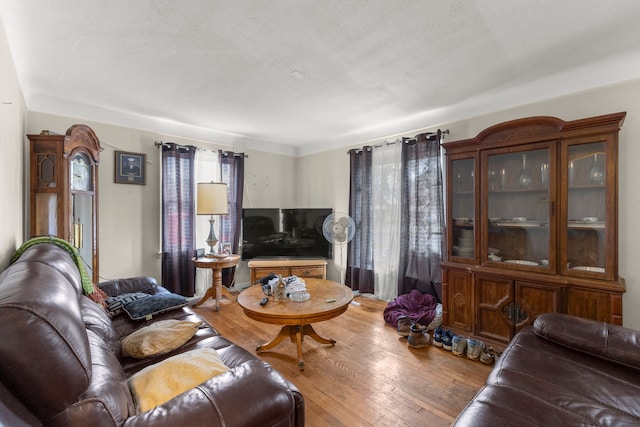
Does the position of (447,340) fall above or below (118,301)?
below

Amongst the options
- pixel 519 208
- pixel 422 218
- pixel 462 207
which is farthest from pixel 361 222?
pixel 519 208

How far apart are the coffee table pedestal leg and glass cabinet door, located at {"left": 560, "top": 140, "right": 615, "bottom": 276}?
6.46 ft

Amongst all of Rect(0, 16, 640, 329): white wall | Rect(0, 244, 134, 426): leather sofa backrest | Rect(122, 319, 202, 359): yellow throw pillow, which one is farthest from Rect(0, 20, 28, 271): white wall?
Rect(0, 244, 134, 426): leather sofa backrest

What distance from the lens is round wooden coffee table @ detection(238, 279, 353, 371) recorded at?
2.07m

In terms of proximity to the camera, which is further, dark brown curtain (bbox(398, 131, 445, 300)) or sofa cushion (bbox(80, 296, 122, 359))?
dark brown curtain (bbox(398, 131, 445, 300))

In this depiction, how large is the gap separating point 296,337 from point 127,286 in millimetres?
1514

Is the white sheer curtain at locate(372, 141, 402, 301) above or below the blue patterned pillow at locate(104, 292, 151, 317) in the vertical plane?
above

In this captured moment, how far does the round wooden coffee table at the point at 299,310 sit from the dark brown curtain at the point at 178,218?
141 cm

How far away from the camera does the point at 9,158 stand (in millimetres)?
1785

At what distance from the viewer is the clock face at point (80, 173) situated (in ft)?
8.47

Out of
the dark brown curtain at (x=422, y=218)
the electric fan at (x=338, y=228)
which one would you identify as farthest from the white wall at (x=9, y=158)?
→ the dark brown curtain at (x=422, y=218)

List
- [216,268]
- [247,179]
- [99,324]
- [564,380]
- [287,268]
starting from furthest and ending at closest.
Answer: [247,179]
[287,268]
[216,268]
[99,324]
[564,380]

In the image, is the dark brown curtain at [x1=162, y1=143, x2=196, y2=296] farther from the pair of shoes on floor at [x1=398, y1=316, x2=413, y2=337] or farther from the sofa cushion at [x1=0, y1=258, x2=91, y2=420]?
the sofa cushion at [x1=0, y1=258, x2=91, y2=420]

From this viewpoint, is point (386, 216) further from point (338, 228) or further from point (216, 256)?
point (216, 256)
